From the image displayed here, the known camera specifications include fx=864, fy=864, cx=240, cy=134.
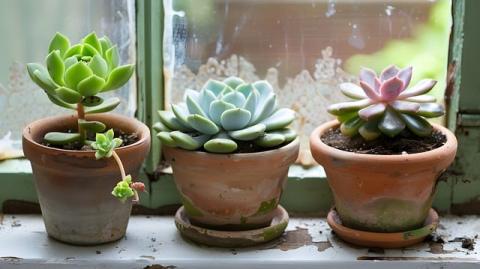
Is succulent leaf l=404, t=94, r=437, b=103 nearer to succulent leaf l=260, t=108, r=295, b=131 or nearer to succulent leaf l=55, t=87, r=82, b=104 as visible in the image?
succulent leaf l=260, t=108, r=295, b=131

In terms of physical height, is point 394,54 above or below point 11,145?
above

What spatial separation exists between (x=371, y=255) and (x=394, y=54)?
13.7 inches

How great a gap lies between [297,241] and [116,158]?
34 cm

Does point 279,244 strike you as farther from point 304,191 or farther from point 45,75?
point 45,75

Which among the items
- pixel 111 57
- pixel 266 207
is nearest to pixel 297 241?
pixel 266 207

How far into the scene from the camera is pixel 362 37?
145 centimetres

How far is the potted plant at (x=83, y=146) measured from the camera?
125cm

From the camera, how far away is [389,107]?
1311 millimetres

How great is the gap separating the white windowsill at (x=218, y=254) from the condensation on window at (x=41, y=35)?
21 centimetres

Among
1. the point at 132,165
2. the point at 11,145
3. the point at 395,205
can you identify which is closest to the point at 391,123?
the point at 395,205

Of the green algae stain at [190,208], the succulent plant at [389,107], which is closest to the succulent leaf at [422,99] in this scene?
the succulent plant at [389,107]

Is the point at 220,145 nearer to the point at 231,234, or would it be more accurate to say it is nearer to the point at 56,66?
the point at 231,234

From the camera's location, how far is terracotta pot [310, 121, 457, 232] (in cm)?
127

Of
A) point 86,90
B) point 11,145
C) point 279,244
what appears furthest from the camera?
point 11,145
